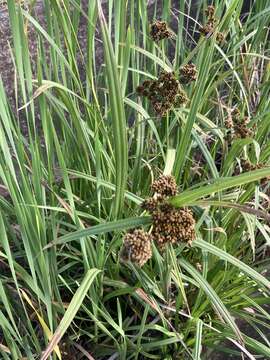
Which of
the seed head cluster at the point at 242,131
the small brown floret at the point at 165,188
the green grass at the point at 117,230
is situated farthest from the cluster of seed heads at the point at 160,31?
the small brown floret at the point at 165,188

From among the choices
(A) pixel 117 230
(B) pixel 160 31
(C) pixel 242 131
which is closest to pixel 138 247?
(A) pixel 117 230

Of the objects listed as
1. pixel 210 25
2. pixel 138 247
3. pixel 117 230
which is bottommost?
pixel 117 230

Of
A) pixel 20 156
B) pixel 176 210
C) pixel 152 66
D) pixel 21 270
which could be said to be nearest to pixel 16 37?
pixel 20 156

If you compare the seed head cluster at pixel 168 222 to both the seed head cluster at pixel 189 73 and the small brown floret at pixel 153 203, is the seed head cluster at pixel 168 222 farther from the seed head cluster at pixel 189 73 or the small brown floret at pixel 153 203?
the seed head cluster at pixel 189 73

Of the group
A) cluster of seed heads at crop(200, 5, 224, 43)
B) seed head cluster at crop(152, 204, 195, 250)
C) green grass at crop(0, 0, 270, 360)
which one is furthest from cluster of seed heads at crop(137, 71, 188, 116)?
seed head cluster at crop(152, 204, 195, 250)

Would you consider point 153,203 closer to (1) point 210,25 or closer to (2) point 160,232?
(2) point 160,232

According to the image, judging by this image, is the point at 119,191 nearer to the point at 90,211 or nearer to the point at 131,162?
the point at 90,211
